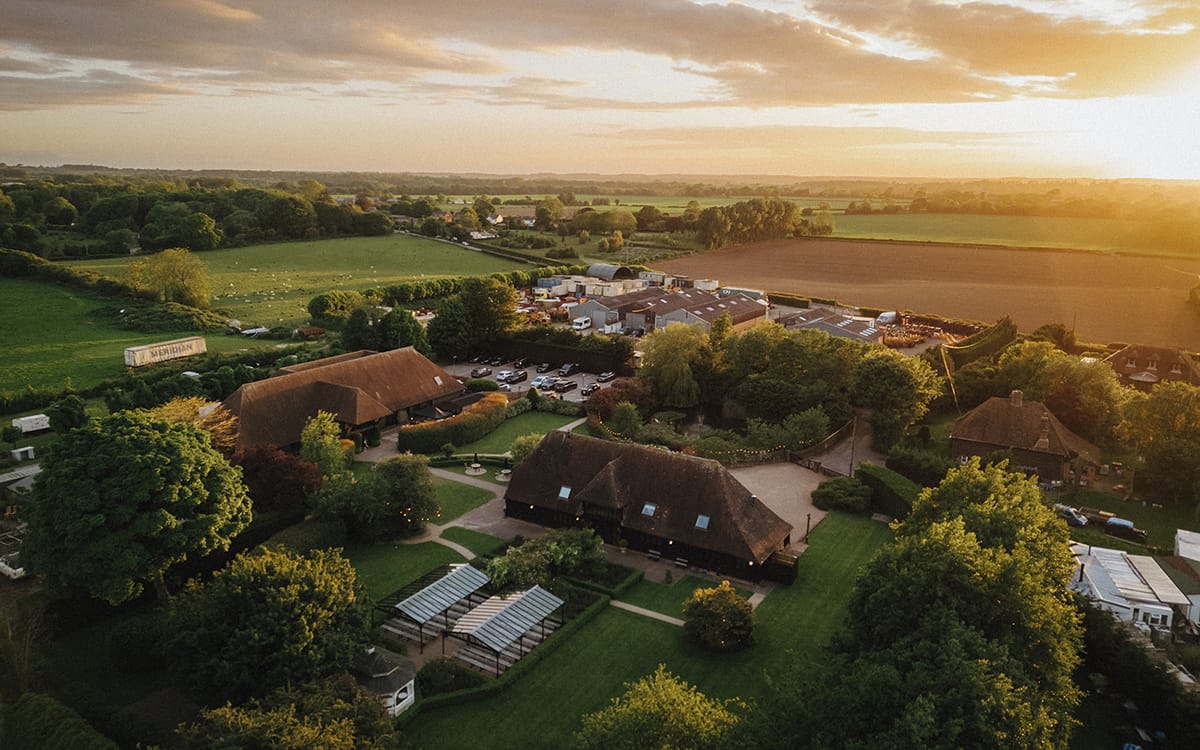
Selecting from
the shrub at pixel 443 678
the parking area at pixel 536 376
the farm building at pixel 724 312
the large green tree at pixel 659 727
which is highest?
the large green tree at pixel 659 727

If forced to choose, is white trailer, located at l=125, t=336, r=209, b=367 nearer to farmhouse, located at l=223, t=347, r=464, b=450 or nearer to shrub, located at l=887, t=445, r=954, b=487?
farmhouse, located at l=223, t=347, r=464, b=450

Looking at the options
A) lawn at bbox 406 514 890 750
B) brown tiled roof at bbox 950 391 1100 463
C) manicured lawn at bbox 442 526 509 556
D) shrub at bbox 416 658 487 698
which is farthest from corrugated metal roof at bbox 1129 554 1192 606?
manicured lawn at bbox 442 526 509 556

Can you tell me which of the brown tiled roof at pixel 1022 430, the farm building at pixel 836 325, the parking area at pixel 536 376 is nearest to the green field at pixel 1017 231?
the farm building at pixel 836 325

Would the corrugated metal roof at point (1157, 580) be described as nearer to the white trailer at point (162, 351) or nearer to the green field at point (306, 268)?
the white trailer at point (162, 351)

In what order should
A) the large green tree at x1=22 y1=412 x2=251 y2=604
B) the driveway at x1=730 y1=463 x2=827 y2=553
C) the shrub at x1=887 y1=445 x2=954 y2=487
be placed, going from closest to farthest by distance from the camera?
1. the large green tree at x1=22 y1=412 x2=251 y2=604
2. the driveway at x1=730 y1=463 x2=827 y2=553
3. the shrub at x1=887 y1=445 x2=954 y2=487

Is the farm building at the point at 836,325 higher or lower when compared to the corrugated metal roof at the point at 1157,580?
higher

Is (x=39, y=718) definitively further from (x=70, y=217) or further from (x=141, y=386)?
(x=70, y=217)
